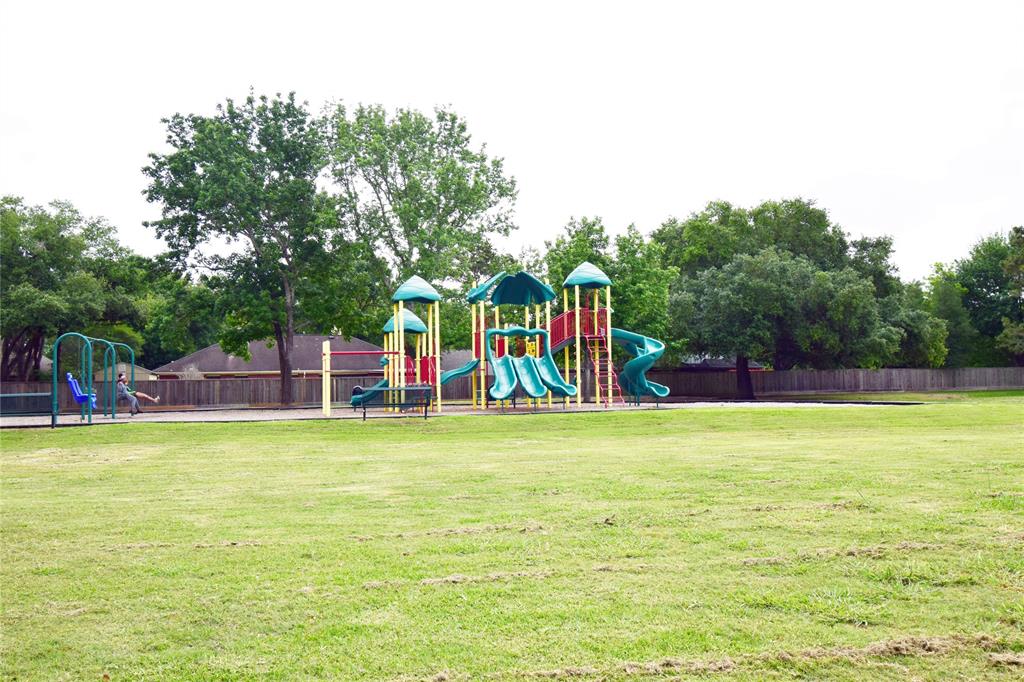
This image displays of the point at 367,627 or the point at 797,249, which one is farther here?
the point at 797,249

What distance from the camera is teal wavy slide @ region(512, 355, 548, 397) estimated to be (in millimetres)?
28812

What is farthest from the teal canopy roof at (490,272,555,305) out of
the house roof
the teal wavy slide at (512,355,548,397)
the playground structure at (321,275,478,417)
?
the house roof

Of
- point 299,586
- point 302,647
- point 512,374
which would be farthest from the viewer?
point 512,374

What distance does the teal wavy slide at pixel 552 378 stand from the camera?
94.9 feet

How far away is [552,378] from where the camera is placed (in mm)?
30141

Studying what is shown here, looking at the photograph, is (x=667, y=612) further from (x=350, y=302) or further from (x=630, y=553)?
(x=350, y=302)

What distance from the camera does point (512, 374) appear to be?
1151 inches

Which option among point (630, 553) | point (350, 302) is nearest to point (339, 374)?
point (350, 302)

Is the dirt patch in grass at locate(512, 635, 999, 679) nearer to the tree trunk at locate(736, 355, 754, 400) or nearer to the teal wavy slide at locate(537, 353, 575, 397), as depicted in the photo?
the teal wavy slide at locate(537, 353, 575, 397)

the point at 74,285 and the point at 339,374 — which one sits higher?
the point at 74,285

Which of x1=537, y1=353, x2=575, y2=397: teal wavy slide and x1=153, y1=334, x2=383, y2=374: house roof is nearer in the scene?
x1=537, y1=353, x2=575, y2=397: teal wavy slide

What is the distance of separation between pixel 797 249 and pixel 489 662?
57132 millimetres

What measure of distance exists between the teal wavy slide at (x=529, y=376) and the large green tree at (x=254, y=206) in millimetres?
13731

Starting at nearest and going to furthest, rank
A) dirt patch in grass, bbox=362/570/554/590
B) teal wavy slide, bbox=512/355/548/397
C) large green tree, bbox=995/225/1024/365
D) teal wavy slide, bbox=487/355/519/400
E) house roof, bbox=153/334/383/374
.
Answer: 1. dirt patch in grass, bbox=362/570/554/590
2. teal wavy slide, bbox=487/355/519/400
3. teal wavy slide, bbox=512/355/548/397
4. house roof, bbox=153/334/383/374
5. large green tree, bbox=995/225/1024/365
